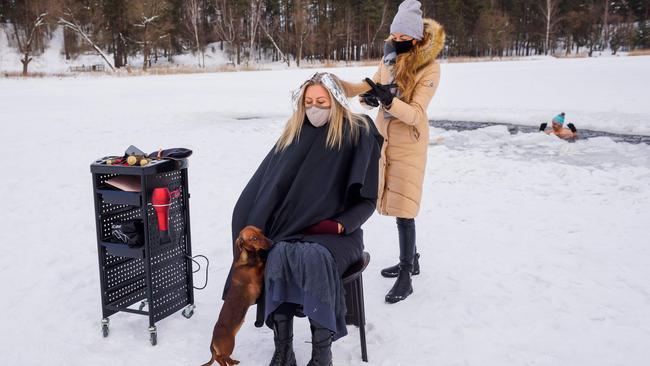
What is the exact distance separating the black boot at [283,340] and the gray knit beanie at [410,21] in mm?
1755

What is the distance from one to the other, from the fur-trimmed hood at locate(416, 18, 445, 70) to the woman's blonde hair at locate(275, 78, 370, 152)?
→ 724mm

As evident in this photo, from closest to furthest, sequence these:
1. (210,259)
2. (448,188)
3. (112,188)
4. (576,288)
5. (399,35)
→ 1. (112,188)
2. (399,35)
3. (576,288)
4. (210,259)
5. (448,188)

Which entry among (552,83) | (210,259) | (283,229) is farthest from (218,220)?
(552,83)

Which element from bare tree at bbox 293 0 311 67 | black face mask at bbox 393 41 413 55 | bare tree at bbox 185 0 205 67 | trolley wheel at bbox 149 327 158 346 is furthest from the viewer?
bare tree at bbox 185 0 205 67

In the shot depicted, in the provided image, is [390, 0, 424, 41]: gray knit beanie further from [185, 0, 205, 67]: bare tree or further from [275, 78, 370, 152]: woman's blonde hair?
[185, 0, 205, 67]: bare tree

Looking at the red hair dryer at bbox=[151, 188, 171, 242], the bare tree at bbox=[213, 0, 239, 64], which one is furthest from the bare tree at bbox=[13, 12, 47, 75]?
the red hair dryer at bbox=[151, 188, 171, 242]

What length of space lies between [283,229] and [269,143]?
20.3ft

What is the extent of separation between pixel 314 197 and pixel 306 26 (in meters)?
42.3

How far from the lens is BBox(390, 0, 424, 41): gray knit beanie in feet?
10.3

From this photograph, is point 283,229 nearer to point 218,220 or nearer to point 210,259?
point 210,259

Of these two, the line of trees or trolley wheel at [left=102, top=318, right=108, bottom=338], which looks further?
the line of trees

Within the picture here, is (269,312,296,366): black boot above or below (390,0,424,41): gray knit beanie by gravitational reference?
below

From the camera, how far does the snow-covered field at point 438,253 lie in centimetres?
282

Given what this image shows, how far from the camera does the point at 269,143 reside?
8.66 meters
